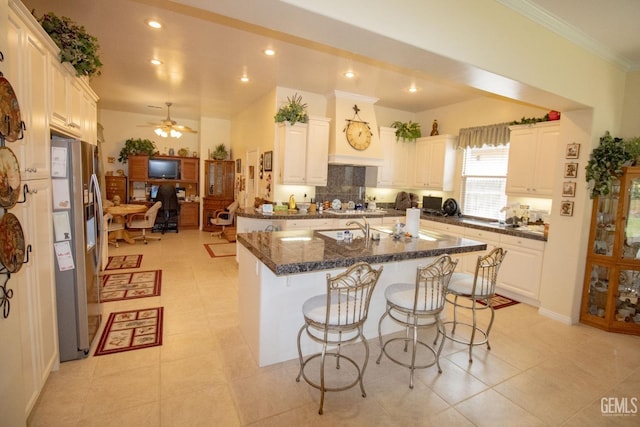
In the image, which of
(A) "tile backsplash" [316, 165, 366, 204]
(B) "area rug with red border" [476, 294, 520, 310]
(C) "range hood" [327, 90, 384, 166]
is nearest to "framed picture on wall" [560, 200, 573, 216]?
(B) "area rug with red border" [476, 294, 520, 310]

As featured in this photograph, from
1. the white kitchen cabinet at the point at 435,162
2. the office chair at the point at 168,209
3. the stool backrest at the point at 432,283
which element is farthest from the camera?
the office chair at the point at 168,209

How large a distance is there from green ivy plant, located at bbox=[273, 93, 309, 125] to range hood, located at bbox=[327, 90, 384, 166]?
0.52 metres

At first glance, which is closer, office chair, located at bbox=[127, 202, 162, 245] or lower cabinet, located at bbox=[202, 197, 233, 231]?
office chair, located at bbox=[127, 202, 162, 245]

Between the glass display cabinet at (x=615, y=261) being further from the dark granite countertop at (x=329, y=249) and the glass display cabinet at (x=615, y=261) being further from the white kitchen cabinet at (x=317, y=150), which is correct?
the white kitchen cabinet at (x=317, y=150)

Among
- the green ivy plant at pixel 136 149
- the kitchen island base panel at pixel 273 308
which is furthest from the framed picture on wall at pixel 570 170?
the green ivy plant at pixel 136 149

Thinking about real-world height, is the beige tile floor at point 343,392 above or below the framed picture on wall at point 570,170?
below

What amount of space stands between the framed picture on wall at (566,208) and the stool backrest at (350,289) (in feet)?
9.44

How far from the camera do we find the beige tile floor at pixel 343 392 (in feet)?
6.64

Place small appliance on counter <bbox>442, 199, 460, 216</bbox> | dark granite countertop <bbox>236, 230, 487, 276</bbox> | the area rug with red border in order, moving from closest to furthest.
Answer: dark granite countertop <bbox>236, 230, 487, 276</bbox>, the area rug with red border, small appliance on counter <bbox>442, 199, 460, 216</bbox>

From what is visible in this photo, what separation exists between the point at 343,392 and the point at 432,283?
1.01 meters

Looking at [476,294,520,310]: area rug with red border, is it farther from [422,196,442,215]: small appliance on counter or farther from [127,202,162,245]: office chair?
[127,202,162,245]: office chair

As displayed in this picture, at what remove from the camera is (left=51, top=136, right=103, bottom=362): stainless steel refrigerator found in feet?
7.64

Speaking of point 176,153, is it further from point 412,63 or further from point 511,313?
point 511,313

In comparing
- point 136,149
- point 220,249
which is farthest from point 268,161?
point 136,149
